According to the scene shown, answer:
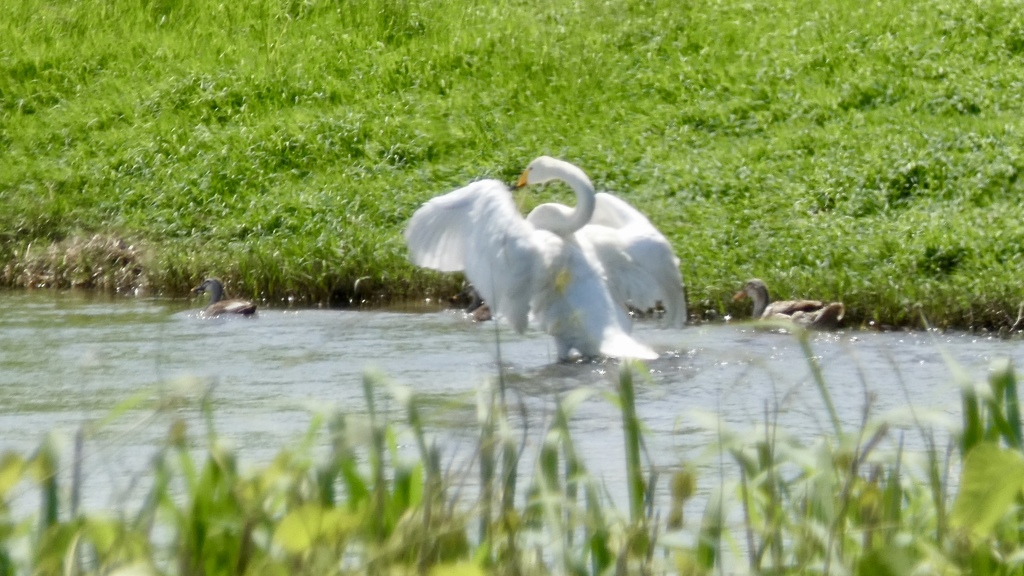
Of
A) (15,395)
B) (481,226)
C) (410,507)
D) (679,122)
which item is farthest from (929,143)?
(410,507)

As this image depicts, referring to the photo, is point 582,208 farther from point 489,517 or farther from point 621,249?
point 489,517

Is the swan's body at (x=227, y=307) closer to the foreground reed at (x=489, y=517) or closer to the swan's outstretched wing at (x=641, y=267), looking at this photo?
the swan's outstretched wing at (x=641, y=267)

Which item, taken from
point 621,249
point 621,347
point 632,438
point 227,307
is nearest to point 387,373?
point 621,347

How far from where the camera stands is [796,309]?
9.98 meters

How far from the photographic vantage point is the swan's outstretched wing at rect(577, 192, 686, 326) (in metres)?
9.05

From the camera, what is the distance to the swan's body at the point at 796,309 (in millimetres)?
9586

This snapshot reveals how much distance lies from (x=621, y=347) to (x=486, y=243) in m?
0.96

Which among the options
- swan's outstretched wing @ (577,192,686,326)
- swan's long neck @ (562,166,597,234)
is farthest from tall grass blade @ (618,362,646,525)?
swan's outstretched wing @ (577,192,686,326)

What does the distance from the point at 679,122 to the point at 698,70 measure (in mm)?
1310

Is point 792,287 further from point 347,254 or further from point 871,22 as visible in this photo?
point 871,22

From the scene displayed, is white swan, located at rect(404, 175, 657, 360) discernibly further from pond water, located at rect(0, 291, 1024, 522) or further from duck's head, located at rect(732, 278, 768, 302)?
duck's head, located at rect(732, 278, 768, 302)

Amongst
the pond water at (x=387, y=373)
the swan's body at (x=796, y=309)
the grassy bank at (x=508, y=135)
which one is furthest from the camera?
the grassy bank at (x=508, y=135)

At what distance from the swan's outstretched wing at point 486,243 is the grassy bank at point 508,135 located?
240 centimetres

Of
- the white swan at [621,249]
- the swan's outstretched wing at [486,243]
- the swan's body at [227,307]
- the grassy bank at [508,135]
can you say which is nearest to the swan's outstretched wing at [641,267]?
the white swan at [621,249]
